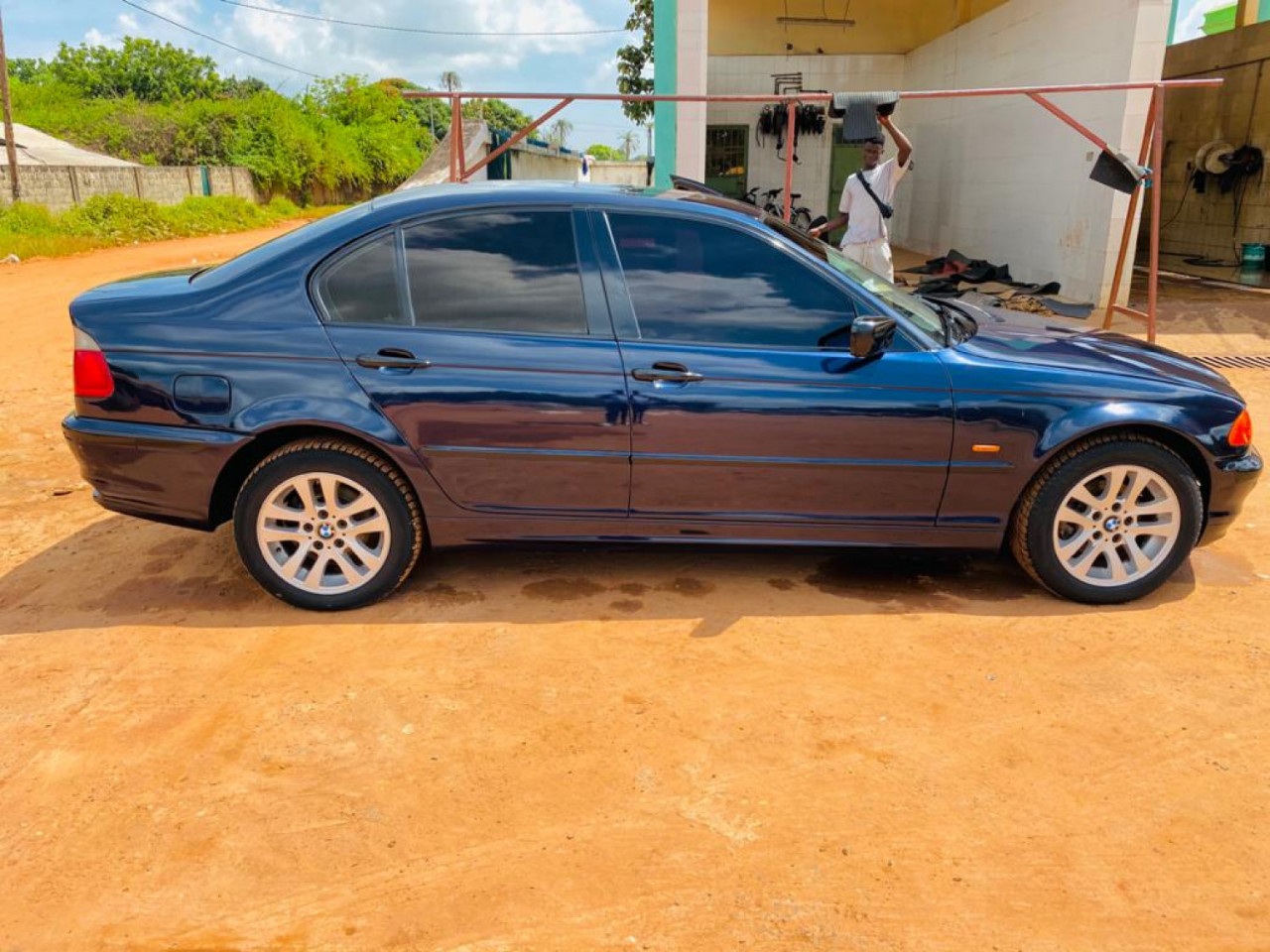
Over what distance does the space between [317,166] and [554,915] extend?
128 ft

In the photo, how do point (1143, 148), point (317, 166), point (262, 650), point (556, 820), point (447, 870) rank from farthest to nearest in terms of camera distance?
point (317, 166) → point (1143, 148) → point (262, 650) → point (556, 820) → point (447, 870)

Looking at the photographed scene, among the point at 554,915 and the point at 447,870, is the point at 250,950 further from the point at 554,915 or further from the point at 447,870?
the point at 554,915

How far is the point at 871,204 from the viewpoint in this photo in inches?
291

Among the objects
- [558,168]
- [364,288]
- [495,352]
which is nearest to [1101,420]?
[495,352]

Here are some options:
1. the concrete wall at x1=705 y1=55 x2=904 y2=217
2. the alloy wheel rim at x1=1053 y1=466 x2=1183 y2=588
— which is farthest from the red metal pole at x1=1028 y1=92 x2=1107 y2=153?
the concrete wall at x1=705 y1=55 x2=904 y2=217

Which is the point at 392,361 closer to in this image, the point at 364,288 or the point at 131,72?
the point at 364,288

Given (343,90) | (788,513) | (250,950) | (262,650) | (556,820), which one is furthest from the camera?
(343,90)

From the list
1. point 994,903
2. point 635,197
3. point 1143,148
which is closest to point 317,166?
point 1143,148

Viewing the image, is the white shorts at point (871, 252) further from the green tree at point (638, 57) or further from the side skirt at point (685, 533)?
the green tree at point (638, 57)

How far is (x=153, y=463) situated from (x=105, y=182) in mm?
26032

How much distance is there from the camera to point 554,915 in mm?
2287

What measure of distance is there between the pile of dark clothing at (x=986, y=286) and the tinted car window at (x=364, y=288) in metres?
7.64

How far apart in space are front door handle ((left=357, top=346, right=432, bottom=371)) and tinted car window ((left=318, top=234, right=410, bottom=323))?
0.46 ft

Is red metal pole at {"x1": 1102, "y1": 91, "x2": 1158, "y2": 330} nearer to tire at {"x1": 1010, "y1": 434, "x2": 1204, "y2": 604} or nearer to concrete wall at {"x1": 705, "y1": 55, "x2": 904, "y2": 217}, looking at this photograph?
tire at {"x1": 1010, "y1": 434, "x2": 1204, "y2": 604}
